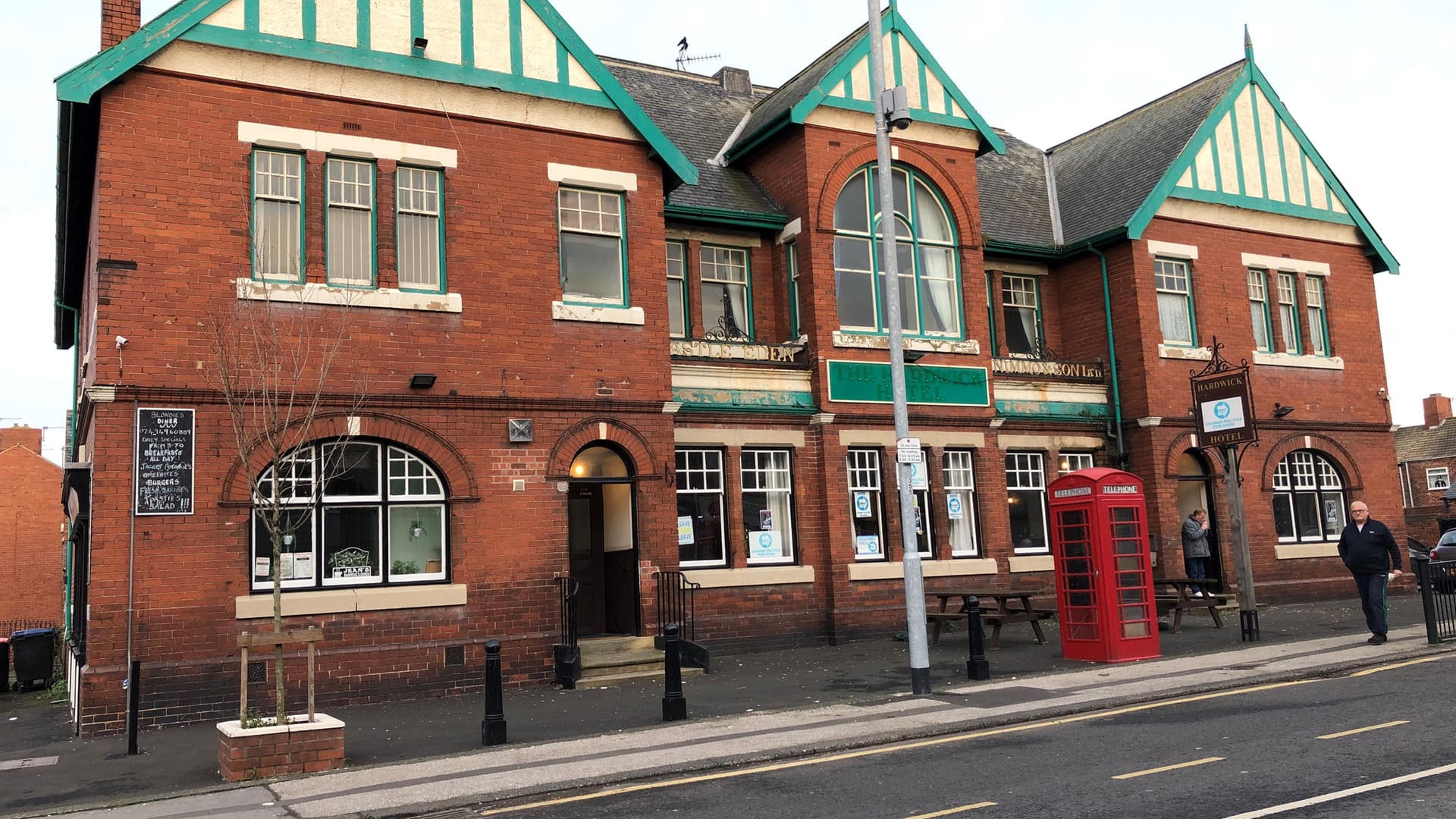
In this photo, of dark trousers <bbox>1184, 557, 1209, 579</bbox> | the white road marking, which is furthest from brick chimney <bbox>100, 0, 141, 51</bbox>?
dark trousers <bbox>1184, 557, 1209, 579</bbox>

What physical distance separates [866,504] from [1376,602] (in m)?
7.84

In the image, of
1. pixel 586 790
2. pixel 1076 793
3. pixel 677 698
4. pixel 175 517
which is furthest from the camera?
pixel 175 517

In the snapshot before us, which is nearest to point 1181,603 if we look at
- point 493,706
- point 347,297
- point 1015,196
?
point 1015,196

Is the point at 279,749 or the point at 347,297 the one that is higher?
the point at 347,297

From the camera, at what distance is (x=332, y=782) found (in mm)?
9242

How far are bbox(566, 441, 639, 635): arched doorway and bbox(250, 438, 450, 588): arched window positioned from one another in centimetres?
246

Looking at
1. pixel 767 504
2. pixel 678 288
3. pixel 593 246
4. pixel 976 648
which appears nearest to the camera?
pixel 976 648

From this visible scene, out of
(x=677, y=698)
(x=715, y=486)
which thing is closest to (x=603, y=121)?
(x=715, y=486)

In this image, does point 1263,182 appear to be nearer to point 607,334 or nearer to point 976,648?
point 976,648

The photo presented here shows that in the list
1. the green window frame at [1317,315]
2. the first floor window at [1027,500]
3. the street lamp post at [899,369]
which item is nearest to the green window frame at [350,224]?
the street lamp post at [899,369]

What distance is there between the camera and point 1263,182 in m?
Result: 23.9

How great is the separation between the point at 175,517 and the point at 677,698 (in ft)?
21.2

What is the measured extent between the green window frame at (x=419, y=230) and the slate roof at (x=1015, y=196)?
1111cm

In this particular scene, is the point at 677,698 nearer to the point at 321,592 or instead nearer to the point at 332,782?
the point at 332,782
